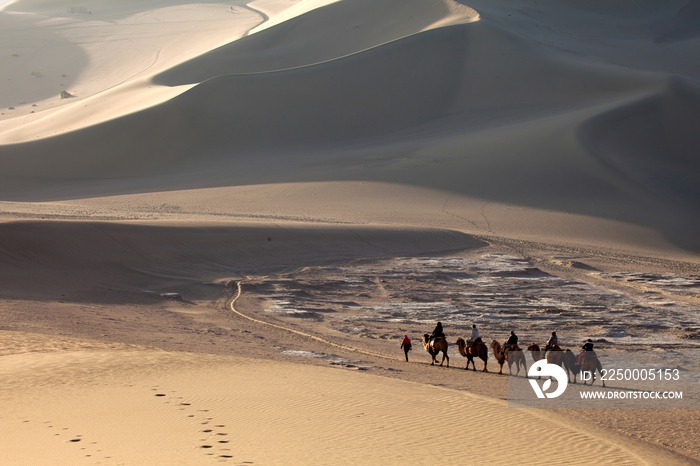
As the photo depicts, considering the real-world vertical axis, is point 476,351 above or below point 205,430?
above

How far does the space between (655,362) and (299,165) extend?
2708 centimetres

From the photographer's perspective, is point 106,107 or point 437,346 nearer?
point 437,346

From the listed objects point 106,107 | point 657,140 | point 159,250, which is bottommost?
point 159,250

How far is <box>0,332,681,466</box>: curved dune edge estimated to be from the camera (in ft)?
24.6

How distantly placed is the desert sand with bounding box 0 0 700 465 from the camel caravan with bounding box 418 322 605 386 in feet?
1.54

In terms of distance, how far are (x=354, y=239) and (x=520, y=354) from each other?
13800 millimetres

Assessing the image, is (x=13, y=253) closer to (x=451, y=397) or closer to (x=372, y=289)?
(x=372, y=289)

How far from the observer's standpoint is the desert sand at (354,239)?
28.9 feet

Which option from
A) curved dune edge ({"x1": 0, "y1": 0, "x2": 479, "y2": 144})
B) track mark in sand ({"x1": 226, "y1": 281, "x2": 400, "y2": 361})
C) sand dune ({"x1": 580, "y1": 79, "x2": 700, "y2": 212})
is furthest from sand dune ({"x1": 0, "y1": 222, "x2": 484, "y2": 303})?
curved dune edge ({"x1": 0, "y1": 0, "x2": 479, "y2": 144})

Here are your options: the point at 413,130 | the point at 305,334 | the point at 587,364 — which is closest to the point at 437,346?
the point at 587,364

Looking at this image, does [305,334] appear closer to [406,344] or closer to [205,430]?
[406,344]

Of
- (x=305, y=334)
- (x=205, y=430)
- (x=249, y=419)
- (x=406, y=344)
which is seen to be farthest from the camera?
(x=305, y=334)

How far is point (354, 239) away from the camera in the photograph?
25766mm

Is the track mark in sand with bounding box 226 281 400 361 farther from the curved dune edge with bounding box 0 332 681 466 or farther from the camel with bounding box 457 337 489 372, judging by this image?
the curved dune edge with bounding box 0 332 681 466
